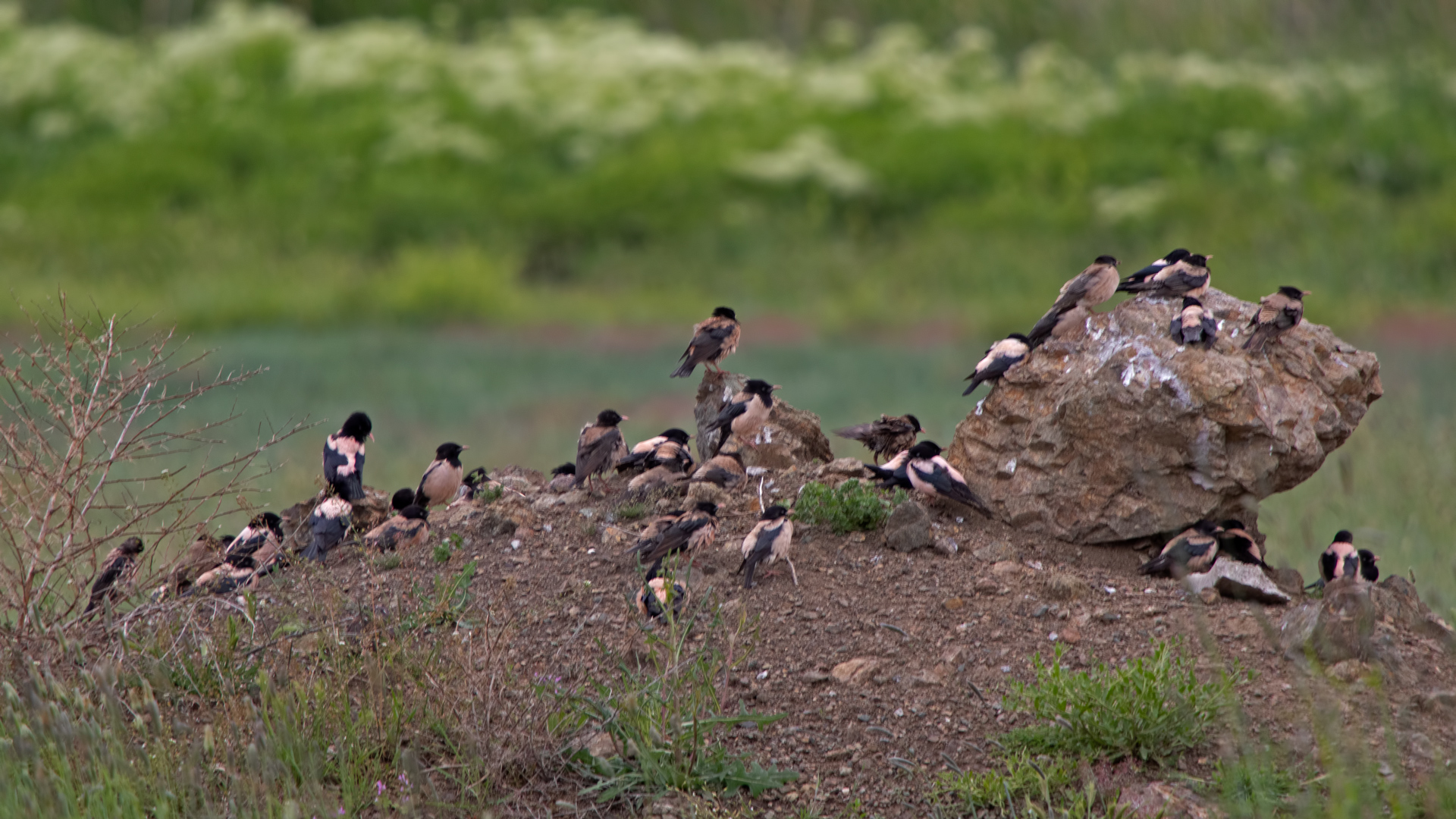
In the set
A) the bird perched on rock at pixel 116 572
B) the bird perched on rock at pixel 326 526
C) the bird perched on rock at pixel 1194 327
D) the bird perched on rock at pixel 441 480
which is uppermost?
the bird perched on rock at pixel 1194 327

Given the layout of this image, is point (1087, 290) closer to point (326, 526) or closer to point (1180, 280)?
point (1180, 280)

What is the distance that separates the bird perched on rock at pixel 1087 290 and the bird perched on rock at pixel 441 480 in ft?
10.7

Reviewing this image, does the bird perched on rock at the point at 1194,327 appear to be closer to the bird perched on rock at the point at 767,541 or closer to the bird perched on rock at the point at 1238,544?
the bird perched on rock at the point at 1238,544

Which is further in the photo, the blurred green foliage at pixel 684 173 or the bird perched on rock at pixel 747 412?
the blurred green foliage at pixel 684 173

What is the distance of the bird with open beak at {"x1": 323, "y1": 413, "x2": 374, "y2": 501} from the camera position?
7680mm

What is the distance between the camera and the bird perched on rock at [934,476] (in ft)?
22.5

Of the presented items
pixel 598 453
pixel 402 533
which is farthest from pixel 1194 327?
pixel 402 533

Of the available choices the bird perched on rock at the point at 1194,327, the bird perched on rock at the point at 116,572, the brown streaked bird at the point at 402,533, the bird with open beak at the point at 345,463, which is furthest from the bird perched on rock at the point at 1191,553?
the bird perched on rock at the point at 116,572

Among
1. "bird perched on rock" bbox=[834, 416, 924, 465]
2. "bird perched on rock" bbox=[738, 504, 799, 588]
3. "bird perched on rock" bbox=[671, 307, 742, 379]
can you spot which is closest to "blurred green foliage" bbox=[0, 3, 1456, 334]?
"bird perched on rock" bbox=[671, 307, 742, 379]

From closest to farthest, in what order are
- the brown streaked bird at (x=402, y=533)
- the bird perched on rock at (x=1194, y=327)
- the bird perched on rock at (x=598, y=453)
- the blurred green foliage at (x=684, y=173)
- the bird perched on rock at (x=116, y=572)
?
the bird perched on rock at (x=116, y=572) < the bird perched on rock at (x=1194, y=327) < the brown streaked bird at (x=402, y=533) < the bird perched on rock at (x=598, y=453) < the blurred green foliage at (x=684, y=173)

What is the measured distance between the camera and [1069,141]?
28.8m

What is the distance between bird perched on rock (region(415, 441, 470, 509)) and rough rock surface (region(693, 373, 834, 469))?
1375mm

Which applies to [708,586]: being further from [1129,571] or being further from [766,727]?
[1129,571]

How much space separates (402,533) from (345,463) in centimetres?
84
